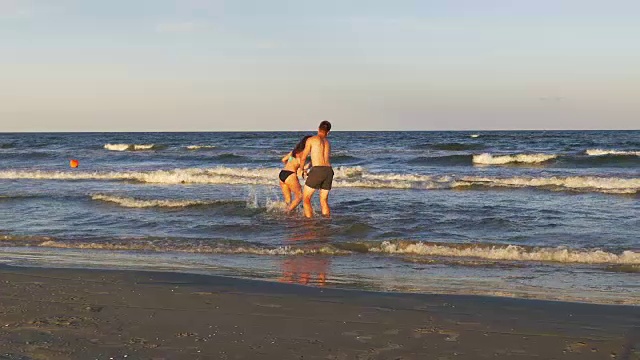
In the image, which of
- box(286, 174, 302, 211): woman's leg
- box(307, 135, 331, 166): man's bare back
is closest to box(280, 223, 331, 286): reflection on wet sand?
box(307, 135, 331, 166): man's bare back

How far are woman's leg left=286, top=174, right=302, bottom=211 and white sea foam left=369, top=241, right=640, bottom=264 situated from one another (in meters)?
3.75

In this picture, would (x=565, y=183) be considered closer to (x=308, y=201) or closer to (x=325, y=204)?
(x=325, y=204)

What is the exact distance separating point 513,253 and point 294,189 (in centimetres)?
510

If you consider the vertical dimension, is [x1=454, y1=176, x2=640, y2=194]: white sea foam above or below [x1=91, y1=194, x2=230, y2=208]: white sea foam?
below

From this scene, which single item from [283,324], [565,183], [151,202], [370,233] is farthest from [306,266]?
[565,183]

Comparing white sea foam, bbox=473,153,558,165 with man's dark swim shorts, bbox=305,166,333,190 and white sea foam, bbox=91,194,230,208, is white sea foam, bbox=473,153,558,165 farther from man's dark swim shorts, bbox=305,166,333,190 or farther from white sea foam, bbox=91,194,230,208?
man's dark swim shorts, bbox=305,166,333,190

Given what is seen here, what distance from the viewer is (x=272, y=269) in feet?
23.9

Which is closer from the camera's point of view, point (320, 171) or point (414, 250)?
point (414, 250)

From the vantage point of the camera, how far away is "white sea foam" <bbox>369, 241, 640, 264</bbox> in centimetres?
786

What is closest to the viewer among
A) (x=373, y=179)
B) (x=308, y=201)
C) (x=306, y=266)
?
(x=306, y=266)

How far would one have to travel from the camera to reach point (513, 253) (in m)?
8.22

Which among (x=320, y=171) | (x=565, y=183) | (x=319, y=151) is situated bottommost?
(x=565, y=183)

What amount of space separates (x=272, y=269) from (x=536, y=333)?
3.36 metres

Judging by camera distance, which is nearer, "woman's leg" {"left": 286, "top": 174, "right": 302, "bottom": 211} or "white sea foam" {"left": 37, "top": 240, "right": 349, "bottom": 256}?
"white sea foam" {"left": 37, "top": 240, "right": 349, "bottom": 256}
